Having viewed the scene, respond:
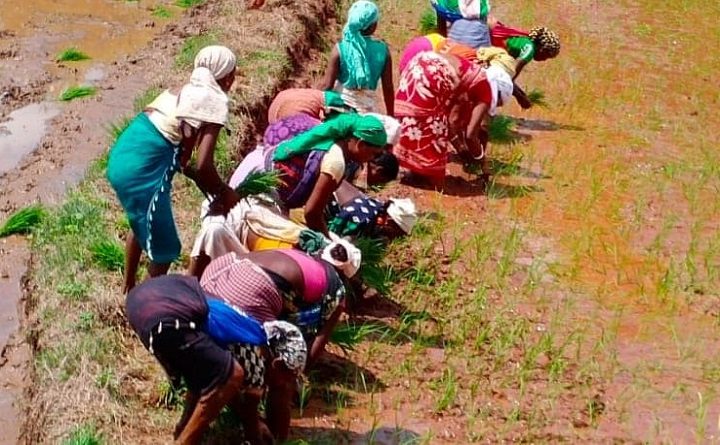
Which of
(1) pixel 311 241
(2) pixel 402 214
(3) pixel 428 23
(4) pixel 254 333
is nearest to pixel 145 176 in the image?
(1) pixel 311 241

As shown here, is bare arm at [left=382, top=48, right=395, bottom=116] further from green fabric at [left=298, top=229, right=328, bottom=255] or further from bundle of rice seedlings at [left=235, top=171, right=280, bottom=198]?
green fabric at [left=298, top=229, right=328, bottom=255]

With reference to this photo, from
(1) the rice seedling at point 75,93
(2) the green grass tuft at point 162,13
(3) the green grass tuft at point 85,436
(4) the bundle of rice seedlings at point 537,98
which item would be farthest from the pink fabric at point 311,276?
(2) the green grass tuft at point 162,13

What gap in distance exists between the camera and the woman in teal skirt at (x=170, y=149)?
4.43 m

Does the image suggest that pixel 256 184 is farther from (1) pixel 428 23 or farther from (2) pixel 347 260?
(1) pixel 428 23

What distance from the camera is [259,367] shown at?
3756 mm

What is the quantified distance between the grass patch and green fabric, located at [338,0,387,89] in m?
2.30

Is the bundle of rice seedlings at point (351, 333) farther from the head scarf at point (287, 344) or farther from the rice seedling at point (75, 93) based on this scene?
the rice seedling at point (75, 93)

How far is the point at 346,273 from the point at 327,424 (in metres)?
0.68

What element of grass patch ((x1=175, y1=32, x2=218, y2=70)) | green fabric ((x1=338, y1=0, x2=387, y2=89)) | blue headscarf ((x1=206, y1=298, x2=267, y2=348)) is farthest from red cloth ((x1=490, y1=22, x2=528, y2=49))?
blue headscarf ((x1=206, y1=298, x2=267, y2=348))

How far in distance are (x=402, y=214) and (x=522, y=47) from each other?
300cm

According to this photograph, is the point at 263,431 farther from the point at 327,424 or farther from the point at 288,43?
the point at 288,43

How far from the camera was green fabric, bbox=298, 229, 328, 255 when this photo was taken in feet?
14.9

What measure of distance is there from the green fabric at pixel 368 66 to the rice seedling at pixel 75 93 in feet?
10.0

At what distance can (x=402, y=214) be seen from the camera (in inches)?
224
